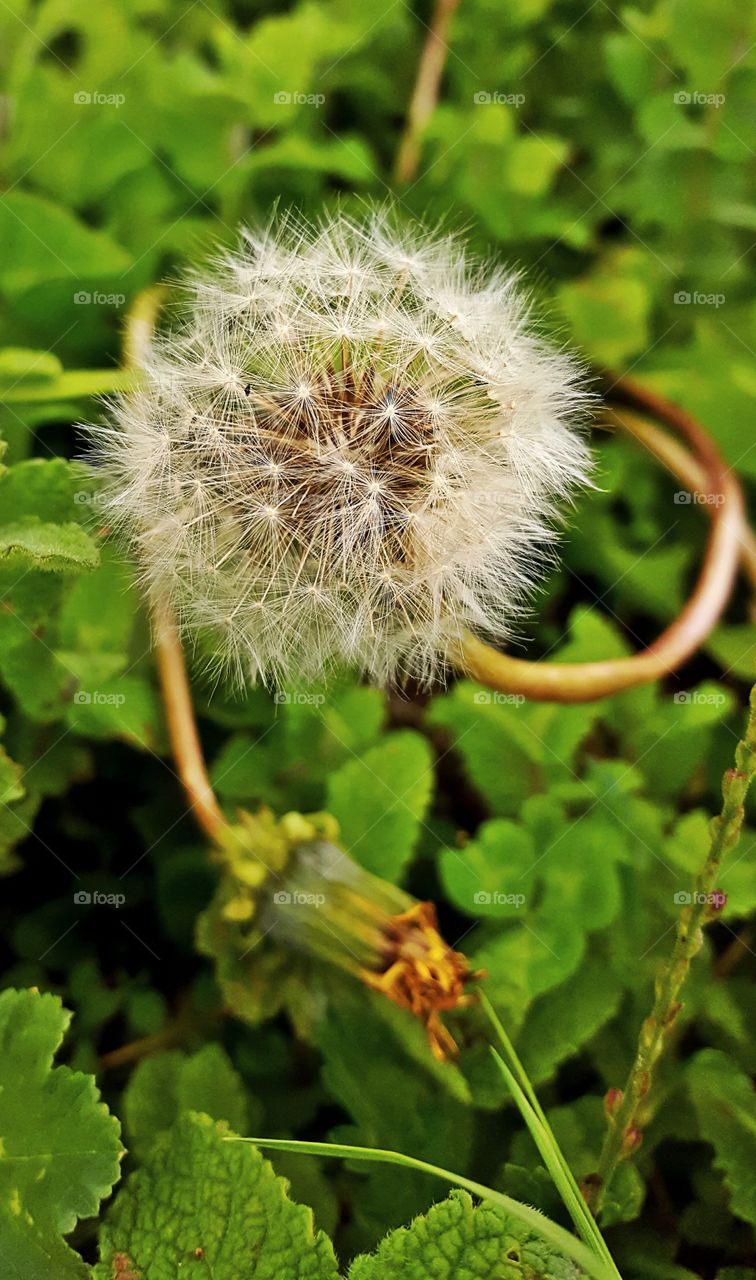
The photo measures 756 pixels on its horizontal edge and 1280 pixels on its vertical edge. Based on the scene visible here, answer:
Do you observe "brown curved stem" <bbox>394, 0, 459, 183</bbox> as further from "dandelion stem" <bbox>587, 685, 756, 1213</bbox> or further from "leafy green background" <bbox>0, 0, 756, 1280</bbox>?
"dandelion stem" <bbox>587, 685, 756, 1213</bbox>

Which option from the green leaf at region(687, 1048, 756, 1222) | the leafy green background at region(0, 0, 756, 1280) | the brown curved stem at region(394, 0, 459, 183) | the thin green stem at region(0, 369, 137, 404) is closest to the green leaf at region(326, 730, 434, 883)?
the leafy green background at region(0, 0, 756, 1280)

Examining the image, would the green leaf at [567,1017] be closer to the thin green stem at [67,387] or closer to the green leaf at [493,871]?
the green leaf at [493,871]

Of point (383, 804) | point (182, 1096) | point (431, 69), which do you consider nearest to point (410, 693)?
point (383, 804)

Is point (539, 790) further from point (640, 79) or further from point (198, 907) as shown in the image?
point (640, 79)

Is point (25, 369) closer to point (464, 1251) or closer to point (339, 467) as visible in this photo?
point (339, 467)

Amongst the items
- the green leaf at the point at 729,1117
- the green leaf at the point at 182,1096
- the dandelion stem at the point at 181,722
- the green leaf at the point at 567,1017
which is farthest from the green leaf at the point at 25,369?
the green leaf at the point at 729,1117

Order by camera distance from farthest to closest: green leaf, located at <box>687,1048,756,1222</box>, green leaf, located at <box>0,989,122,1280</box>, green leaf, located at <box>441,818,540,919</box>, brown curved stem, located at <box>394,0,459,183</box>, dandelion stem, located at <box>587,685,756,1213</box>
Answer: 1. brown curved stem, located at <box>394,0,459,183</box>
2. green leaf, located at <box>441,818,540,919</box>
3. green leaf, located at <box>687,1048,756,1222</box>
4. green leaf, located at <box>0,989,122,1280</box>
5. dandelion stem, located at <box>587,685,756,1213</box>
